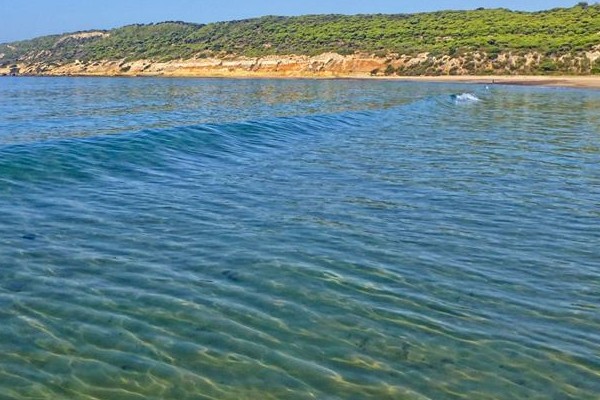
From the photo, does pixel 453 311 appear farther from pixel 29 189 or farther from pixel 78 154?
pixel 78 154

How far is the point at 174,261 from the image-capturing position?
7.84 metres

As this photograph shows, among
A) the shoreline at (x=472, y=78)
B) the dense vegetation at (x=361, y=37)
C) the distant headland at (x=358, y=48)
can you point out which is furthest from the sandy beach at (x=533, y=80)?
the dense vegetation at (x=361, y=37)

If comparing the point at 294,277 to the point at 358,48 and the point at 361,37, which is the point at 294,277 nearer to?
the point at 358,48

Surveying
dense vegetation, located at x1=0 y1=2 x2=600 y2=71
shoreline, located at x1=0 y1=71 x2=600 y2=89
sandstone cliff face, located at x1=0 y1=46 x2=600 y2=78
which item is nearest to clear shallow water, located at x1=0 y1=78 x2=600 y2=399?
shoreline, located at x1=0 y1=71 x2=600 y2=89

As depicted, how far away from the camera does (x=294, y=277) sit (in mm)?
7383

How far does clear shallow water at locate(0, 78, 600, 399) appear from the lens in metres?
5.24

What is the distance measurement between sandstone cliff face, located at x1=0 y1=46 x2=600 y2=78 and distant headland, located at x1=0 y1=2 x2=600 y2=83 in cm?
15

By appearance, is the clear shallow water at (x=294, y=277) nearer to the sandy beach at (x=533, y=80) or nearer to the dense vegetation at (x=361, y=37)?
the sandy beach at (x=533, y=80)

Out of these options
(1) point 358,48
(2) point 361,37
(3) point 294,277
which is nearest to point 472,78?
(1) point 358,48

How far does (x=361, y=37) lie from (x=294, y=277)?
10669cm

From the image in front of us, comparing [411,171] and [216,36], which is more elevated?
[216,36]

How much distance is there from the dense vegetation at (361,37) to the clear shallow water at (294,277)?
72551 millimetres

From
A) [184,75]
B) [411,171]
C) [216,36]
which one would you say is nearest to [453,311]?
[411,171]

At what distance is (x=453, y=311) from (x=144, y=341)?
3.05m
